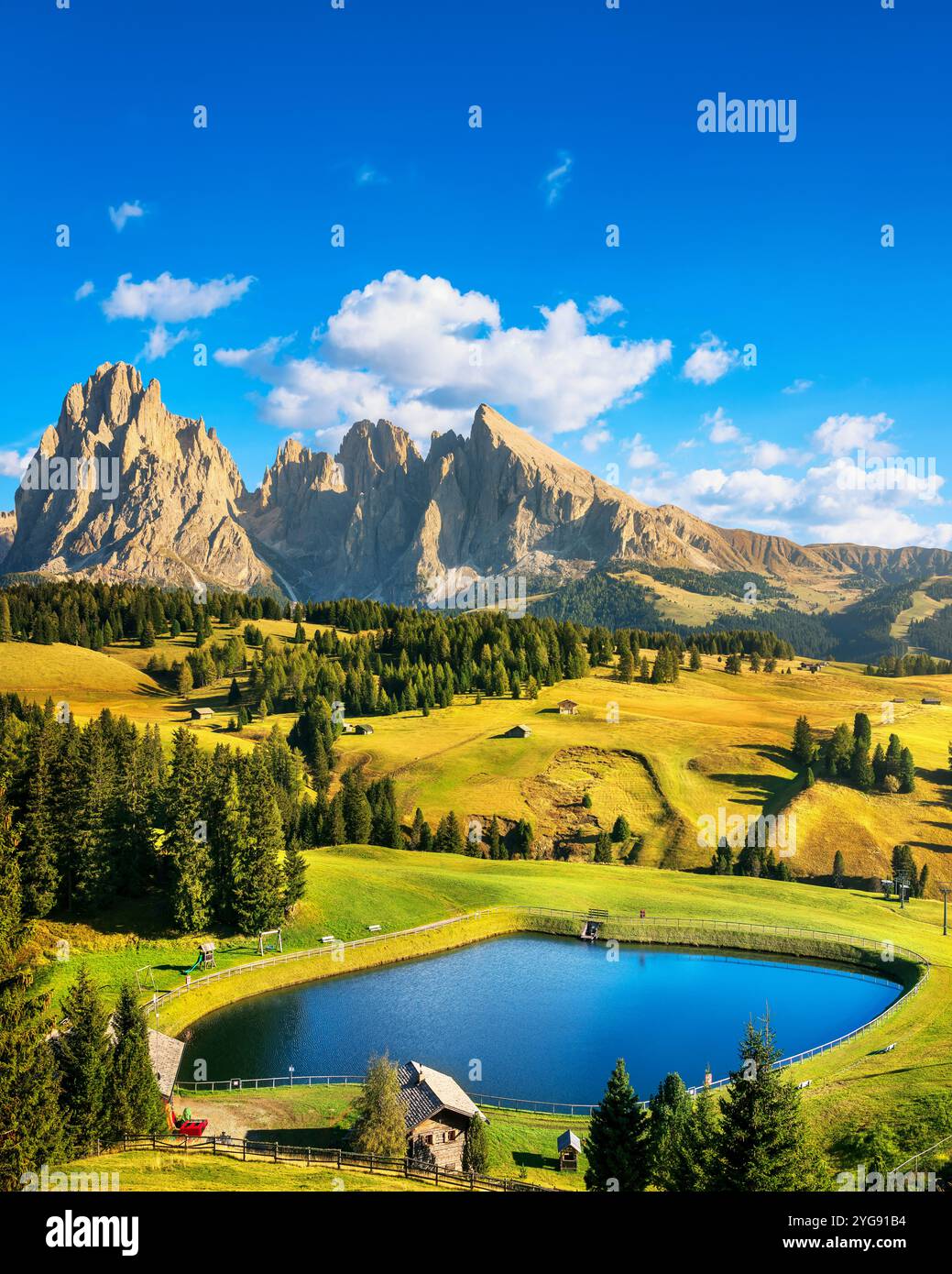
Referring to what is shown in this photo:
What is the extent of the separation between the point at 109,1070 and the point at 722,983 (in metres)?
50.0

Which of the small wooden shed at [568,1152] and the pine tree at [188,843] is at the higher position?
the pine tree at [188,843]

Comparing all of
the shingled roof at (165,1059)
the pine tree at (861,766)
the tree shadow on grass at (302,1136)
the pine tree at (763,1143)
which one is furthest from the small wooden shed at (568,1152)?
the pine tree at (861,766)

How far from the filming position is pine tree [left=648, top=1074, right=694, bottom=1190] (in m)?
33.8

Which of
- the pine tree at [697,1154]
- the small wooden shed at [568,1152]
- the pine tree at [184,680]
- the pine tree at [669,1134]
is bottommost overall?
the small wooden shed at [568,1152]

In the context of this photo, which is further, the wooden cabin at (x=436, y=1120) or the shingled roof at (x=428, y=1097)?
the shingled roof at (x=428, y=1097)

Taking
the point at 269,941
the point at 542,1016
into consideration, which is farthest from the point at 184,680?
the point at 542,1016

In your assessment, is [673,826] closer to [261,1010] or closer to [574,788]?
[574,788]

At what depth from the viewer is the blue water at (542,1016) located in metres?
54.1

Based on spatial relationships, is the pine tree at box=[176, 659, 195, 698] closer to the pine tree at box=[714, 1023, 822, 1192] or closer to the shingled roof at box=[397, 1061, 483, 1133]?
the shingled roof at box=[397, 1061, 483, 1133]

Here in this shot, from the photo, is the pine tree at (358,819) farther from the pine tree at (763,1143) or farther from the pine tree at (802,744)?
the pine tree at (763,1143)

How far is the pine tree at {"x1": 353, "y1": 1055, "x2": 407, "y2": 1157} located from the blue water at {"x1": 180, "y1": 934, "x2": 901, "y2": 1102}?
13156 mm

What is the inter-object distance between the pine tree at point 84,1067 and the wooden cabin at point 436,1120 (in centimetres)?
1362

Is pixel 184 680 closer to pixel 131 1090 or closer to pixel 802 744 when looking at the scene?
pixel 802 744

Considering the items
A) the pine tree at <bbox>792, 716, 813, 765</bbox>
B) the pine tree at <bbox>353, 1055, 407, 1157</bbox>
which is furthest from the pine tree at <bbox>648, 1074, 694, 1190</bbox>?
the pine tree at <bbox>792, 716, 813, 765</bbox>
